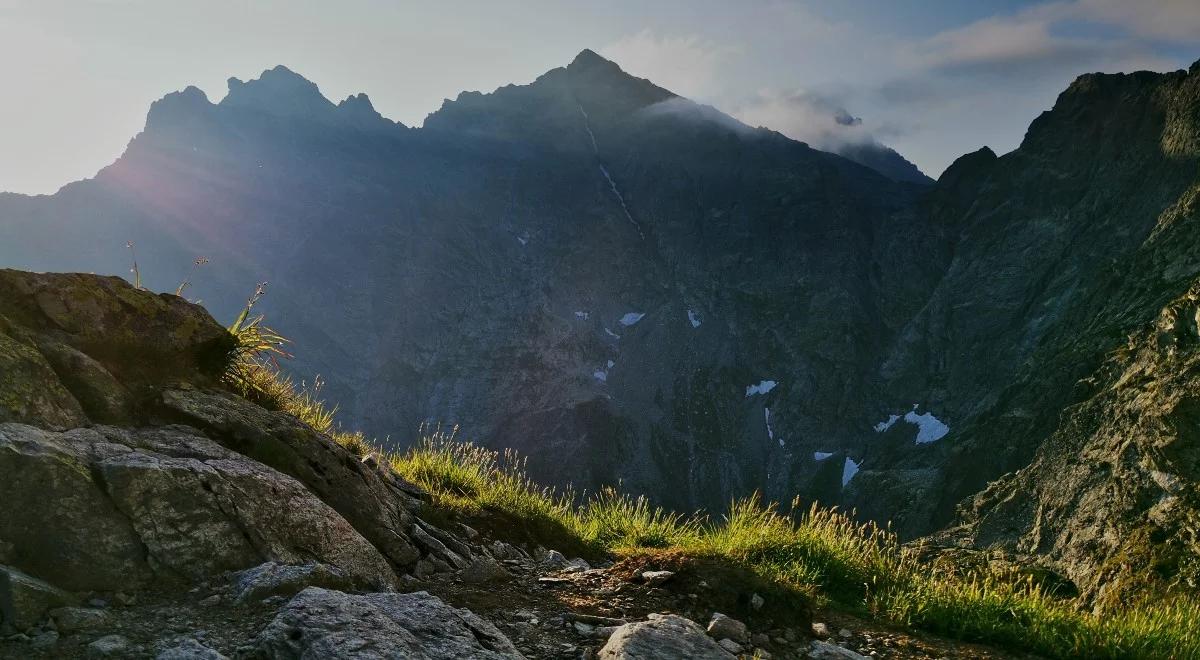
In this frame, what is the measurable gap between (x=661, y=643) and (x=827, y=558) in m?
3.64

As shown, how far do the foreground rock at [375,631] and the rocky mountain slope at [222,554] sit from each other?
14 millimetres

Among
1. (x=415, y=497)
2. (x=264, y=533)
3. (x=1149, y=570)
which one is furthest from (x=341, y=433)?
(x=1149, y=570)

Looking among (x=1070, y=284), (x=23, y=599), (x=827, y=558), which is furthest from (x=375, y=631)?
(x=1070, y=284)

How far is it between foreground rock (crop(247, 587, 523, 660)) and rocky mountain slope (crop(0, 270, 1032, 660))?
0.01 meters

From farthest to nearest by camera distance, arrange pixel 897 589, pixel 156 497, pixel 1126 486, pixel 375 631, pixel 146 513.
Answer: pixel 1126 486 < pixel 897 589 < pixel 156 497 < pixel 146 513 < pixel 375 631

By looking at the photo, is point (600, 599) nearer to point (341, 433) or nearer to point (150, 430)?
point (150, 430)

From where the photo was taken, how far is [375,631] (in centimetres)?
436

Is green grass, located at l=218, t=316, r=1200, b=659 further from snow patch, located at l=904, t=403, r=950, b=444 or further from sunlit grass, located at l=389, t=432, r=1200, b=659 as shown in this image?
snow patch, located at l=904, t=403, r=950, b=444

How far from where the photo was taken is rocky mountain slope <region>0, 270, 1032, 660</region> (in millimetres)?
4352

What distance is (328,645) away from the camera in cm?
405

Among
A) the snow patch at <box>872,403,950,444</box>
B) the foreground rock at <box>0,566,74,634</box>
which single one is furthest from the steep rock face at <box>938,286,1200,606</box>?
the snow patch at <box>872,403,950,444</box>

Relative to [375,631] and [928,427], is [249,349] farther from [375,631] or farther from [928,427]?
[928,427]

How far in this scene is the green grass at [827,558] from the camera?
6.56 meters

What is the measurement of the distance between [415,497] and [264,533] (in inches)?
174
